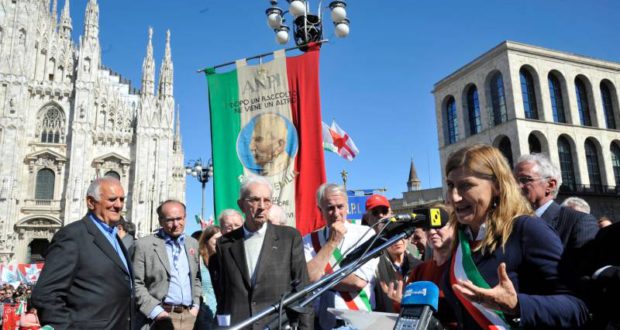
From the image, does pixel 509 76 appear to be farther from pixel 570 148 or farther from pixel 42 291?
pixel 42 291

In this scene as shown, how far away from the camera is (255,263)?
3.26m

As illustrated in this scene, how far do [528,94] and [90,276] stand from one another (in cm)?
Answer: 3203

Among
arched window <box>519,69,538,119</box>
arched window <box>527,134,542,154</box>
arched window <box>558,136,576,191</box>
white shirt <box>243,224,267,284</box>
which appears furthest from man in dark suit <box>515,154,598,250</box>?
arched window <box>558,136,576,191</box>

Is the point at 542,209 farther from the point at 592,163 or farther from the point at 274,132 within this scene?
the point at 592,163

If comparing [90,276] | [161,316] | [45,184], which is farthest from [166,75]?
[90,276]

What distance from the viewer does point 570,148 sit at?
3088cm

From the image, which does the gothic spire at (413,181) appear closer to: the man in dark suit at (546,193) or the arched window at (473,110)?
the arched window at (473,110)

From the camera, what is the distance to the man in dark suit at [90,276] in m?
3.06

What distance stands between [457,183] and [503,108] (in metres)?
30.9

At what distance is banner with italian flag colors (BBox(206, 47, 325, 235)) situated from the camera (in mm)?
4812

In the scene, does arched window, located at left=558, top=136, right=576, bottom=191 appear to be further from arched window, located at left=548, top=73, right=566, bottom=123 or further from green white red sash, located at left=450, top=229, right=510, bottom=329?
green white red sash, located at left=450, top=229, right=510, bottom=329

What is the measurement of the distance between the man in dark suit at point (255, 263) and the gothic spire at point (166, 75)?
34713 mm

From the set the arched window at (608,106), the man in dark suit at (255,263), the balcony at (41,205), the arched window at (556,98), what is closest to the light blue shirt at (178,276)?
the man in dark suit at (255,263)

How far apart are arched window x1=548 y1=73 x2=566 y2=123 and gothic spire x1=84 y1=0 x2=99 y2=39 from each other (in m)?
34.1
